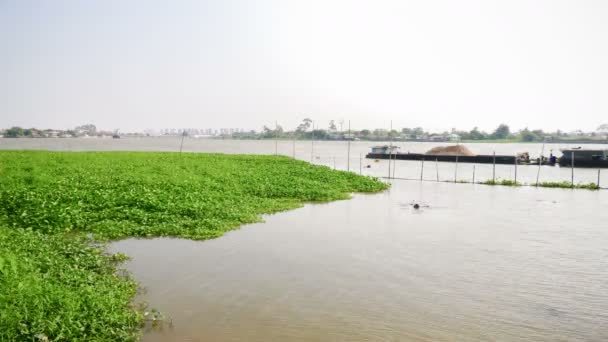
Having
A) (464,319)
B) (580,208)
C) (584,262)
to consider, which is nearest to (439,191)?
(580,208)

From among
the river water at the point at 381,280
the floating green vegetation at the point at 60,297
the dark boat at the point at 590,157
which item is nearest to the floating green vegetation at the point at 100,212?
the floating green vegetation at the point at 60,297

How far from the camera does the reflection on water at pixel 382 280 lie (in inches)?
294

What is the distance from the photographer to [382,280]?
9852mm

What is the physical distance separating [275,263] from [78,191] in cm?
848

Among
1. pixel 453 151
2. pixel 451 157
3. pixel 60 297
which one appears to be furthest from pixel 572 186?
pixel 453 151

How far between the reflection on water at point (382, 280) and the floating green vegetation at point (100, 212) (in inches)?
32.7

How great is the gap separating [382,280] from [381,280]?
0.07ft

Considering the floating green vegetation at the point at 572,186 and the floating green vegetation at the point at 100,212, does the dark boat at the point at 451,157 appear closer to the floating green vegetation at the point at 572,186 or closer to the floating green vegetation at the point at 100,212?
the floating green vegetation at the point at 572,186

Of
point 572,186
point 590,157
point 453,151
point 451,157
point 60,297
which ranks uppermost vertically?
point 60,297

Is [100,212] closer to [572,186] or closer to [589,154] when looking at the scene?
[572,186]

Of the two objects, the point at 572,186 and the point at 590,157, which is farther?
the point at 590,157

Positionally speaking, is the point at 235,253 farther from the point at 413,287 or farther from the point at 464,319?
the point at 464,319

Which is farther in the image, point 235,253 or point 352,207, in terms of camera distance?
point 352,207

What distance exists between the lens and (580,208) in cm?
2081
